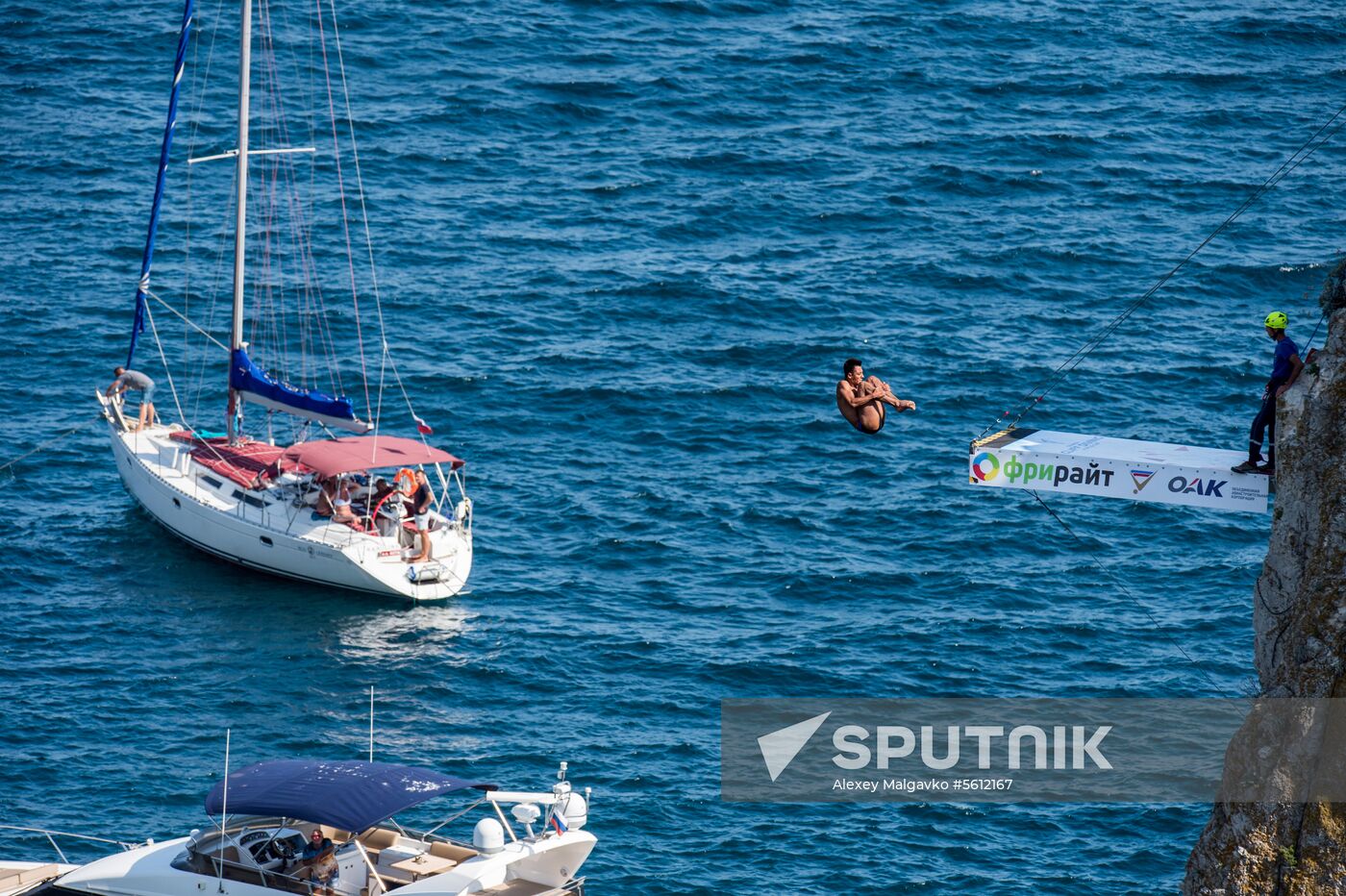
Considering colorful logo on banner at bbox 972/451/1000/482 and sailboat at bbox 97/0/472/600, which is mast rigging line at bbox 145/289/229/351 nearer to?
sailboat at bbox 97/0/472/600

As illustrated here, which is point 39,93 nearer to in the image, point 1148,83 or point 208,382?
point 208,382

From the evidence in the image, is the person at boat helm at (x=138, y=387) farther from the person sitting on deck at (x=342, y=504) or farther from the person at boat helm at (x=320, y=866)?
the person at boat helm at (x=320, y=866)

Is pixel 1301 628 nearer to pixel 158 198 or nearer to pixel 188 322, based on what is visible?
pixel 158 198

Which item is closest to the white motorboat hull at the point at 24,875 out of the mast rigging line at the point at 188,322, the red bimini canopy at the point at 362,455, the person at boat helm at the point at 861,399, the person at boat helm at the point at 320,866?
the person at boat helm at the point at 320,866

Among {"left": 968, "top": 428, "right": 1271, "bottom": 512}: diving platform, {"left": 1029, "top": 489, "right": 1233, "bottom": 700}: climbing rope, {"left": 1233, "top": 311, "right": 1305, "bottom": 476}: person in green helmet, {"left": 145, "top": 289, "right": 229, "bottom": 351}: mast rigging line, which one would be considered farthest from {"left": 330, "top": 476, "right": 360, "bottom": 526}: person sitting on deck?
{"left": 1233, "top": 311, "right": 1305, "bottom": 476}: person in green helmet

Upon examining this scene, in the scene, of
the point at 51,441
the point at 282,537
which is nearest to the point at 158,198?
the point at 51,441
